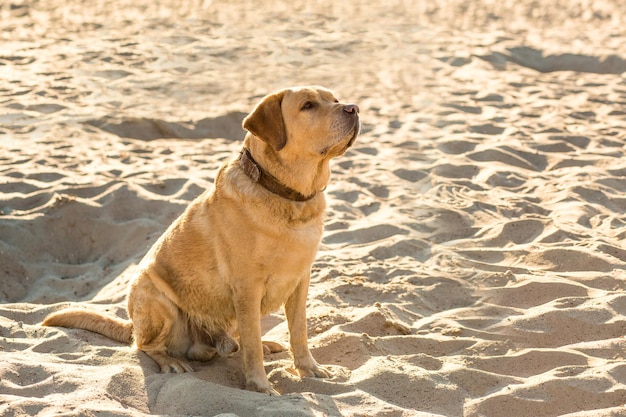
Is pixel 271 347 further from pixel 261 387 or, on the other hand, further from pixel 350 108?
pixel 350 108

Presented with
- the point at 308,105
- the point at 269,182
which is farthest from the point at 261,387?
the point at 308,105

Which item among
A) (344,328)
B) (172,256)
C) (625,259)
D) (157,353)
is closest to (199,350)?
(157,353)

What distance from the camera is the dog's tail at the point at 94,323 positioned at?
5.41 meters

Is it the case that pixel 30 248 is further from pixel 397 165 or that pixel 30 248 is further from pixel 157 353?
pixel 397 165

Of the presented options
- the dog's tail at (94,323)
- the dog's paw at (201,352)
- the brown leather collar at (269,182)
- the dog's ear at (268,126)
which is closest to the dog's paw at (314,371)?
the dog's paw at (201,352)

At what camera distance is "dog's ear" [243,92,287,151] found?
467 centimetres

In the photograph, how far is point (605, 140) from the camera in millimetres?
9102

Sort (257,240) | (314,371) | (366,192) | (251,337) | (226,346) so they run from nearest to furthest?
(257,240) → (251,337) → (314,371) → (226,346) → (366,192)

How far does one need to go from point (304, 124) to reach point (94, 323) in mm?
1855

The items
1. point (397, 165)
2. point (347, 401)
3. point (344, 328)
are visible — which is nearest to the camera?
point (347, 401)

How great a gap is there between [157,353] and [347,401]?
4.03 ft

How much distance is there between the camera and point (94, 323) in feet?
17.8

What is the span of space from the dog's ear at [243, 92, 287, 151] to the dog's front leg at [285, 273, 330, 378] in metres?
0.82

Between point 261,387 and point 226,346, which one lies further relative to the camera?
point 226,346
